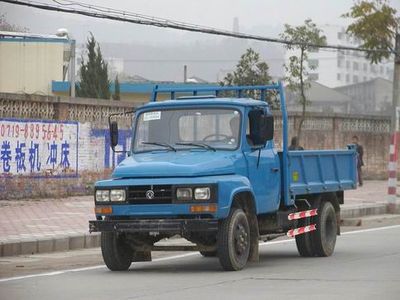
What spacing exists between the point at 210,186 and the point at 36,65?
34.2m

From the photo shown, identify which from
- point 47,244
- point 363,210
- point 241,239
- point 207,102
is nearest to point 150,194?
point 241,239

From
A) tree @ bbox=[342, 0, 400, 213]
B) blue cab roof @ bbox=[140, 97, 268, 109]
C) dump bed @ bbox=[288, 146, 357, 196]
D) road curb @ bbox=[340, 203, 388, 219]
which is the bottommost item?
road curb @ bbox=[340, 203, 388, 219]

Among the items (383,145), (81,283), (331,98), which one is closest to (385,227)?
(81,283)

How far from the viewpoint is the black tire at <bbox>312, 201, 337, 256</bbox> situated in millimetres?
15094

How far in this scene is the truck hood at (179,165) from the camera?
1242 centimetres

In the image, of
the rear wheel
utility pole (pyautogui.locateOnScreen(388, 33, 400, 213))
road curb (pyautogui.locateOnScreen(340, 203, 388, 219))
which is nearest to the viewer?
the rear wheel

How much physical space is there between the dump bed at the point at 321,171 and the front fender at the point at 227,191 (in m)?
1.62

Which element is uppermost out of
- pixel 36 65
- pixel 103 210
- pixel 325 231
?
pixel 36 65

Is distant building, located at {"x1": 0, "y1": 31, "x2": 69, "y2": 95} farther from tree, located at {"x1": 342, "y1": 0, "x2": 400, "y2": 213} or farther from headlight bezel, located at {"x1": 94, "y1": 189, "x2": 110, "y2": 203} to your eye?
headlight bezel, located at {"x1": 94, "y1": 189, "x2": 110, "y2": 203}

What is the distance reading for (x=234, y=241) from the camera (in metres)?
12.6

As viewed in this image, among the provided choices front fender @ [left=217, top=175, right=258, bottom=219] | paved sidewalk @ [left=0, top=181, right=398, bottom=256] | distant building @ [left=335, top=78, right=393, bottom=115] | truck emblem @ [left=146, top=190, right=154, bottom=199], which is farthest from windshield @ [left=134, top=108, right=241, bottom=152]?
distant building @ [left=335, top=78, right=393, bottom=115]

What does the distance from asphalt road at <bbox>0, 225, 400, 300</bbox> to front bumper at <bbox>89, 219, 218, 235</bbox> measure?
0.57m

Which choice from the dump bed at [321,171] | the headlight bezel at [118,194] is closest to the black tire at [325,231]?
the dump bed at [321,171]

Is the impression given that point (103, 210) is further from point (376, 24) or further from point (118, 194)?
point (376, 24)
